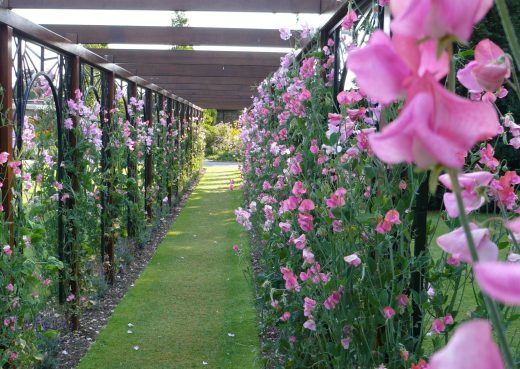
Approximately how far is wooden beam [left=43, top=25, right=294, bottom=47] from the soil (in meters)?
2.32

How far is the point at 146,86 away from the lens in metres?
8.20

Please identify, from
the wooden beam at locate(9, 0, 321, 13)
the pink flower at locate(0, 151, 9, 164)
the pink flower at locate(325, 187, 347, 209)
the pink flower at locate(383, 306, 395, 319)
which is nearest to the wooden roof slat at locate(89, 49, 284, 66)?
the wooden beam at locate(9, 0, 321, 13)

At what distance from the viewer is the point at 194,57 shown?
22.8 ft

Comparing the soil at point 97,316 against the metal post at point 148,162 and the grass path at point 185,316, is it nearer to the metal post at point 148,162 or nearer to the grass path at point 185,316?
the grass path at point 185,316

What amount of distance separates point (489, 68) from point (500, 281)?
0.92ft

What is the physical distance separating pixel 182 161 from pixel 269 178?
26.1 ft

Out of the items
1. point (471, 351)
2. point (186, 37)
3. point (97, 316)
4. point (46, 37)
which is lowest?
point (97, 316)

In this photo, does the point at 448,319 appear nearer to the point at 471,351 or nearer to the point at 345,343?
the point at 345,343

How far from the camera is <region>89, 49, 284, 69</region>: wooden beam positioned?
6773mm

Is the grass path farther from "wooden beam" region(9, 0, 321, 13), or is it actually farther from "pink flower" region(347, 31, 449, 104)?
"pink flower" region(347, 31, 449, 104)

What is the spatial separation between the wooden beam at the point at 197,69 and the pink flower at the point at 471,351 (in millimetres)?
7579

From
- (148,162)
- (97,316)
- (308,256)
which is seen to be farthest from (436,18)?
(148,162)

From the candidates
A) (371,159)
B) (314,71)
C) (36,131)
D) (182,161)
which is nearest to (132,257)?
(36,131)

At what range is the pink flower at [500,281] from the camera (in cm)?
27
